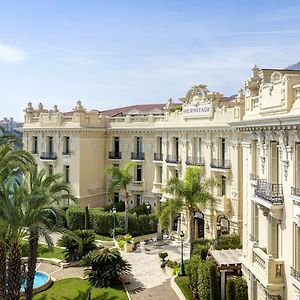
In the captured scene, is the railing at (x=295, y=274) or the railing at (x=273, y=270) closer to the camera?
the railing at (x=295, y=274)

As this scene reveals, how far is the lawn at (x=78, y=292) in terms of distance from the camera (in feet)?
90.8

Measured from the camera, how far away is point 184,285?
91.6 feet

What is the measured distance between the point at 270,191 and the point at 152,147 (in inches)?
1125

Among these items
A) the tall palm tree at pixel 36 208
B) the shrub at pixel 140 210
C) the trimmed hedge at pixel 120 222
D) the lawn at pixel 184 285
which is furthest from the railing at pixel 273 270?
the shrub at pixel 140 210

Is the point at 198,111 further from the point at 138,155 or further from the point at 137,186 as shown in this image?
the point at 137,186

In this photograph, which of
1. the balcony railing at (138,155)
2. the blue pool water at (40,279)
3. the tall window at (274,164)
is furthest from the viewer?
the balcony railing at (138,155)

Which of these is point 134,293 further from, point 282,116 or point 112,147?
point 112,147

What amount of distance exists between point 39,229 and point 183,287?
33.1 ft

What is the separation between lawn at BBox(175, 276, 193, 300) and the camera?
87.1 feet

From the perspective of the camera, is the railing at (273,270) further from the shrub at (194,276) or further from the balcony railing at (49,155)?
the balcony railing at (49,155)

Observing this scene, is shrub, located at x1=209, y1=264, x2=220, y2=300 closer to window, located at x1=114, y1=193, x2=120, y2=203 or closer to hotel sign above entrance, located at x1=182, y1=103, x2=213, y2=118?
hotel sign above entrance, located at x1=182, y1=103, x2=213, y2=118

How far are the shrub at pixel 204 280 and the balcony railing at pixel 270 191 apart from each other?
5544 mm

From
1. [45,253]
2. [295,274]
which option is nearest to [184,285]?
[295,274]

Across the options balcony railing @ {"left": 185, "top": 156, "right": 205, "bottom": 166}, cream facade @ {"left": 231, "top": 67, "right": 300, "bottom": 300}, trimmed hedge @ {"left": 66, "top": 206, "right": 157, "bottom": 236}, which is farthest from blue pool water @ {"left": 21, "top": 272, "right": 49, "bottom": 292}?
balcony railing @ {"left": 185, "top": 156, "right": 205, "bottom": 166}
